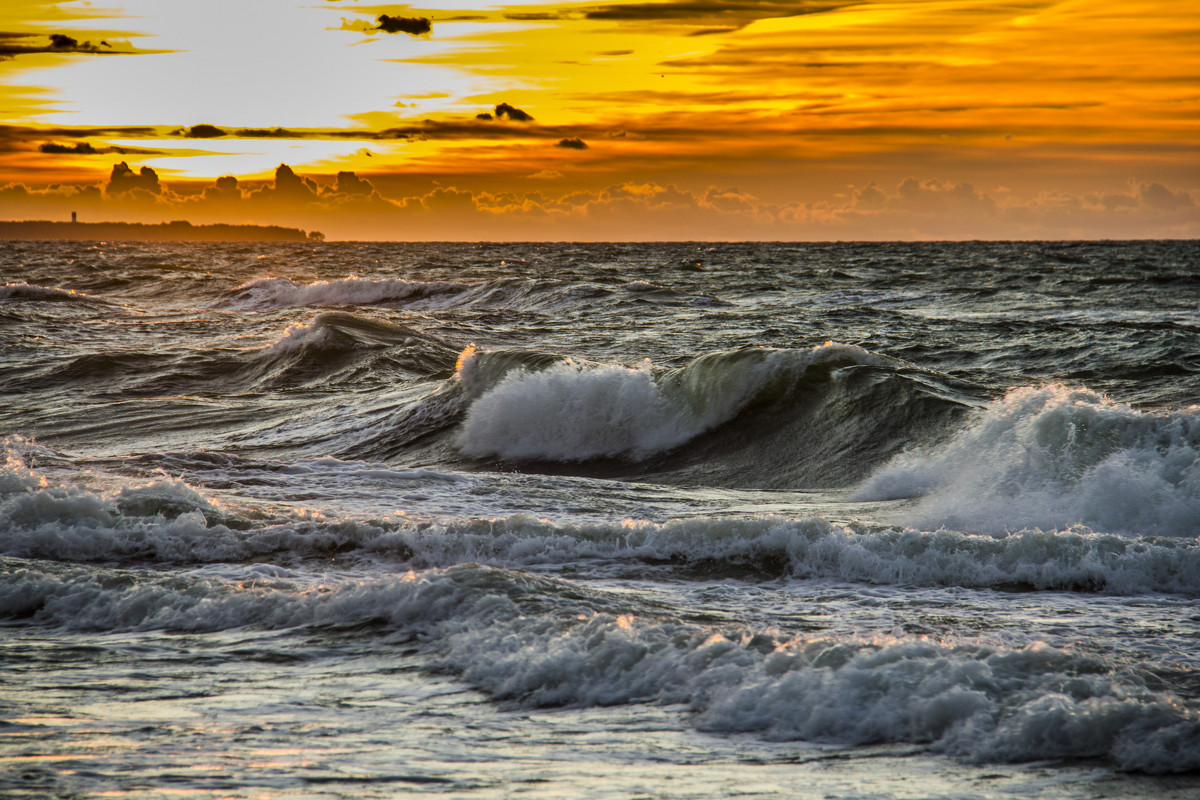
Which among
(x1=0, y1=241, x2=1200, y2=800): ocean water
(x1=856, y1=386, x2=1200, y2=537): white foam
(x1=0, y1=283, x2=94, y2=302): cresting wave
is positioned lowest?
(x1=0, y1=241, x2=1200, y2=800): ocean water

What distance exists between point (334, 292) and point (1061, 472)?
34.0 m

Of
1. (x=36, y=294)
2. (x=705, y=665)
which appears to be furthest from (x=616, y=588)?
(x=36, y=294)

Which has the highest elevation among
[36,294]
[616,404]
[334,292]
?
[334,292]

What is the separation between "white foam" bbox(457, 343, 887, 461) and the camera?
42.1 ft

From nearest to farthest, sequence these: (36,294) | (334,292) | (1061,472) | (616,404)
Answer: (1061,472)
(616,404)
(36,294)
(334,292)

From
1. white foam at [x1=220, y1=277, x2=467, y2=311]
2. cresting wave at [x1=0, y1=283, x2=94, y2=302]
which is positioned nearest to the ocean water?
cresting wave at [x1=0, y1=283, x2=94, y2=302]

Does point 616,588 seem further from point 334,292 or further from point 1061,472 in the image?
point 334,292

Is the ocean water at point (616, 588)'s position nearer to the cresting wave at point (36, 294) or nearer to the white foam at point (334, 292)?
the cresting wave at point (36, 294)

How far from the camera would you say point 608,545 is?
7062 mm

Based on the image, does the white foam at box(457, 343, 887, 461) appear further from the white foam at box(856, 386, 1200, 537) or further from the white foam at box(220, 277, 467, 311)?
the white foam at box(220, 277, 467, 311)

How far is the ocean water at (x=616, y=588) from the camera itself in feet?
12.4

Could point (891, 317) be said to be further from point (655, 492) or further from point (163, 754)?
point (163, 754)

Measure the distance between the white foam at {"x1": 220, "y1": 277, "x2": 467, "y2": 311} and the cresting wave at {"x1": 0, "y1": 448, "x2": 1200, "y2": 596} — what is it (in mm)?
30217

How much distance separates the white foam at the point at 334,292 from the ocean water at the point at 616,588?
2186 centimetres
